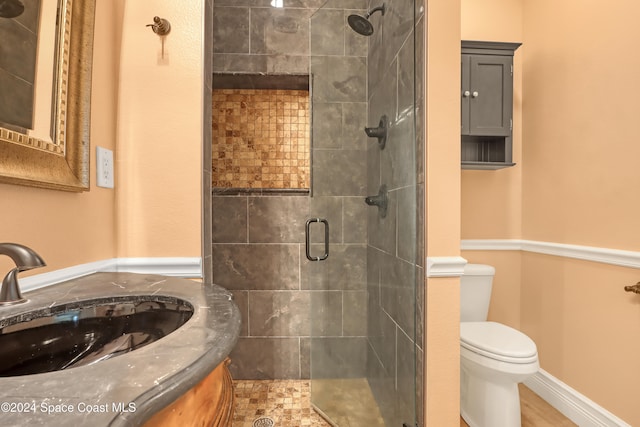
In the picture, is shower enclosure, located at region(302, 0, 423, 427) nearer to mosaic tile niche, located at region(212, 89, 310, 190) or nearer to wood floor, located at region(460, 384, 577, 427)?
mosaic tile niche, located at region(212, 89, 310, 190)

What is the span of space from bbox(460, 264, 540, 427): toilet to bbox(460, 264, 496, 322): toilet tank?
216 millimetres

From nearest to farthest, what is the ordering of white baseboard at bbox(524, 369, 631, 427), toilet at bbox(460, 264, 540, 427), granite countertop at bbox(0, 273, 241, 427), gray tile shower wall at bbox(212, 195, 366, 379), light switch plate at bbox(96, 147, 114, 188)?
granite countertop at bbox(0, 273, 241, 427), light switch plate at bbox(96, 147, 114, 188), toilet at bbox(460, 264, 540, 427), white baseboard at bbox(524, 369, 631, 427), gray tile shower wall at bbox(212, 195, 366, 379)

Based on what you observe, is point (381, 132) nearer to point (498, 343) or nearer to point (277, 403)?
point (498, 343)

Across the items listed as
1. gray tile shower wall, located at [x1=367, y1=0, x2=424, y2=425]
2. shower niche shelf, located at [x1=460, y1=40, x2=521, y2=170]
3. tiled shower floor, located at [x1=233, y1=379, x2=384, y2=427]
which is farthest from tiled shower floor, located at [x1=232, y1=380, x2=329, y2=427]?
shower niche shelf, located at [x1=460, y1=40, x2=521, y2=170]

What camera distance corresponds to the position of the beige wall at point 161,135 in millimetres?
1263

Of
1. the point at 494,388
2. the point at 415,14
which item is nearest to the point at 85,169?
the point at 415,14

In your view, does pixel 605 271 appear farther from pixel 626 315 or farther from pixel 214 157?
pixel 214 157

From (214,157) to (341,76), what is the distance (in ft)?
3.54

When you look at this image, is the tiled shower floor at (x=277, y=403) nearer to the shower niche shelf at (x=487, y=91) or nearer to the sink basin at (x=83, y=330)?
the sink basin at (x=83, y=330)

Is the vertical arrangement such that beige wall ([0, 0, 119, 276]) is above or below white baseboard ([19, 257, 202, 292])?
above

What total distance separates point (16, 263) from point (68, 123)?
563 millimetres

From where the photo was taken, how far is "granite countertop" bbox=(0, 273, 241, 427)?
32 cm

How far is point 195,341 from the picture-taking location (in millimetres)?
512

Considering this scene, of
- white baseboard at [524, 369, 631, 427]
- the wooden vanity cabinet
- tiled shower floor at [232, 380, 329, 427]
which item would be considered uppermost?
the wooden vanity cabinet
